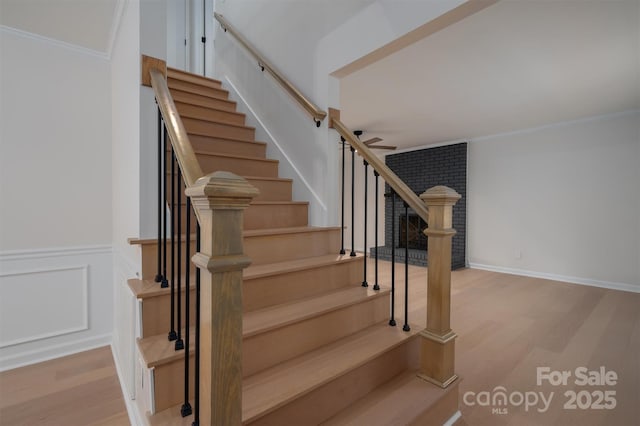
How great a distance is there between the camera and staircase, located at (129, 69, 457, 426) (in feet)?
4.07

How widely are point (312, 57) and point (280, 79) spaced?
34 centimetres

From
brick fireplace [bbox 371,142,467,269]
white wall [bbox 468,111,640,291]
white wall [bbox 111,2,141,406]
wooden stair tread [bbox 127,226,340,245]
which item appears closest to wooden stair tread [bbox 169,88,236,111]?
white wall [bbox 111,2,141,406]

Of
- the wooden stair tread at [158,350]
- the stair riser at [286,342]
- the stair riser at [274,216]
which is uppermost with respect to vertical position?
the stair riser at [274,216]

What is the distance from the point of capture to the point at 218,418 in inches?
34.3

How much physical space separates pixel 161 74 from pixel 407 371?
2114 mm

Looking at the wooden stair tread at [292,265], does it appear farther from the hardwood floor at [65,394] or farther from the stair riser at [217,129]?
the stair riser at [217,129]

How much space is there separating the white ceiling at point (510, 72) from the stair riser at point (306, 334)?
7.03 ft

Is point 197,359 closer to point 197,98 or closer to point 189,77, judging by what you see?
point 197,98

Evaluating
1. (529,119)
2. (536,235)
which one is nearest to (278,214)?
(529,119)

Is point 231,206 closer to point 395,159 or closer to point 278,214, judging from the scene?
point 278,214

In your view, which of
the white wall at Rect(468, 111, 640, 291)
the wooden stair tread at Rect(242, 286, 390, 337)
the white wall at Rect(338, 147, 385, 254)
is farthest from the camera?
the white wall at Rect(338, 147, 385, 254)

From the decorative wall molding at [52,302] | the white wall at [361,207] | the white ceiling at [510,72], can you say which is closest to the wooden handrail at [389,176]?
the white ceiling at [510,72]

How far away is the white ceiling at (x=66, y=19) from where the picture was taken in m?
2.02

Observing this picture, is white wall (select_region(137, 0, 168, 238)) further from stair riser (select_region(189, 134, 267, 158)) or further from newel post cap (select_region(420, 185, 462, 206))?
newel post cap (select_region(420, 185, 462, 206))
